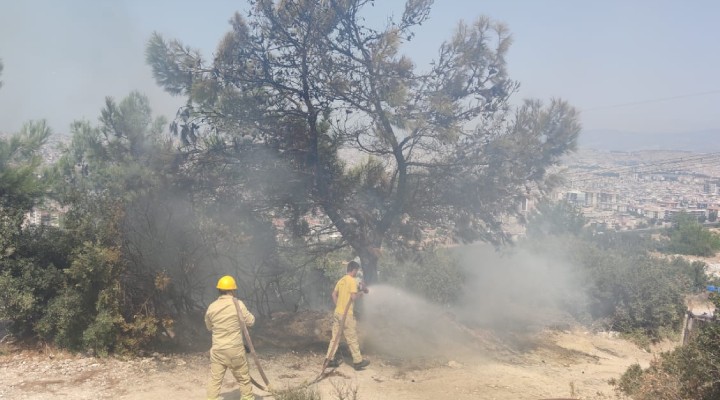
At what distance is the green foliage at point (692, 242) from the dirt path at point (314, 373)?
22.3m

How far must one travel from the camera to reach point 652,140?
168125mm

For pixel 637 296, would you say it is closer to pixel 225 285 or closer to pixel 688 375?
pixel 688 375

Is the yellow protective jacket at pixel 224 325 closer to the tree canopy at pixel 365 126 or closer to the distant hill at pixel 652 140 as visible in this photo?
the tree canopy at pixel 365 126

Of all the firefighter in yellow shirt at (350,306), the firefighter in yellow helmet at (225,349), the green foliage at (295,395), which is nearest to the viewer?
the green foliage at (295,395)

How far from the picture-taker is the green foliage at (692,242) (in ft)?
92.5

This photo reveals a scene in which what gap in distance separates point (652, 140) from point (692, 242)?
523ft

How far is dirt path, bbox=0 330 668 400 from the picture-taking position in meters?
7.08

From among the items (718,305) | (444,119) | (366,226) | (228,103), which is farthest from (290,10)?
(718,305)

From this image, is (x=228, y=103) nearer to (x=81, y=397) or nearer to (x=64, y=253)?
(x=64, y=253)

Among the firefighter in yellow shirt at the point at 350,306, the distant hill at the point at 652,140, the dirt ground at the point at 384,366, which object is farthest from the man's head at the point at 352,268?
the distant hill at the point at 652,140

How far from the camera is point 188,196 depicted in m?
10.8

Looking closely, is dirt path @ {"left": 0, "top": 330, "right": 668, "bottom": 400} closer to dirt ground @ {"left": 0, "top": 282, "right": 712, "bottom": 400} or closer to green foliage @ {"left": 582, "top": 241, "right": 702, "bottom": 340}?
dirt ground @ {"left": 0, "top": 282, "right": 712, "bottom": 400}

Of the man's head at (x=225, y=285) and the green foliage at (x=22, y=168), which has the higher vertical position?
the green foliage at (x=22, y=168)

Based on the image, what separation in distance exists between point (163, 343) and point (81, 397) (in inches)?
83.8
